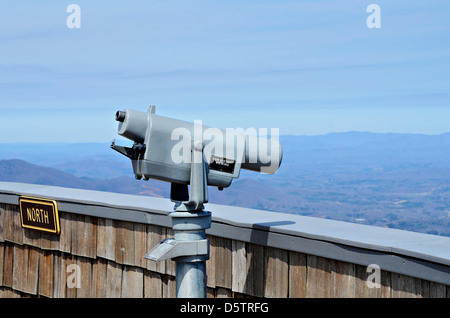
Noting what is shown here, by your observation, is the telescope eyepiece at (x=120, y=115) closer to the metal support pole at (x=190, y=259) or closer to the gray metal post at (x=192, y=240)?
the gray metal post at (x=192, y=240)

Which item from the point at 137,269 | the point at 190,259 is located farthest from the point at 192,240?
the point at 137,269

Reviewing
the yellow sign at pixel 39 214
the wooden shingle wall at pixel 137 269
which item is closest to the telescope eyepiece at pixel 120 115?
the wooden shingle wall at pixel 137 269

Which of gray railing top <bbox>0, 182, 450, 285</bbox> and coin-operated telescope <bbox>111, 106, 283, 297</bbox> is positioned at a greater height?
coin-operated telescope <bbox>111, 106, 283, 297</bbox>

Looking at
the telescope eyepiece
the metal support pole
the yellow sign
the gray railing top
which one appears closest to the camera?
the gray railing top

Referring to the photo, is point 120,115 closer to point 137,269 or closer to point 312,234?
point 312,234

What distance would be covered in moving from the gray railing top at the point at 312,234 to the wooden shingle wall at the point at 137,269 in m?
0.06

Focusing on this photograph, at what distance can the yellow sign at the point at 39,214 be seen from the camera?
515 centimetres

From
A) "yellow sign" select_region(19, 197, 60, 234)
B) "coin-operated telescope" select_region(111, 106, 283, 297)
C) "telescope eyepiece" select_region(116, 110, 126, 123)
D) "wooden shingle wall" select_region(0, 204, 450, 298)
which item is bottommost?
"wooden shingle wall" select_region(0, 204, 450, 298)

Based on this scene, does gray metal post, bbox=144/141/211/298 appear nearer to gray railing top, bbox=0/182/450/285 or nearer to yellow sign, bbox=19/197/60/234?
gray railing top, bbox=0/182/450/285

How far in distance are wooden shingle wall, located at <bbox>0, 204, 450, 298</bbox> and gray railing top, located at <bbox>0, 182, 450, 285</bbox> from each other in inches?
2.4

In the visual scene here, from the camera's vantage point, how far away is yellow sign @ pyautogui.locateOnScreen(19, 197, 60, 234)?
16.9 feet

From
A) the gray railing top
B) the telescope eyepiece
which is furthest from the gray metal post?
the gray railing top

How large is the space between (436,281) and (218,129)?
4.44ft
